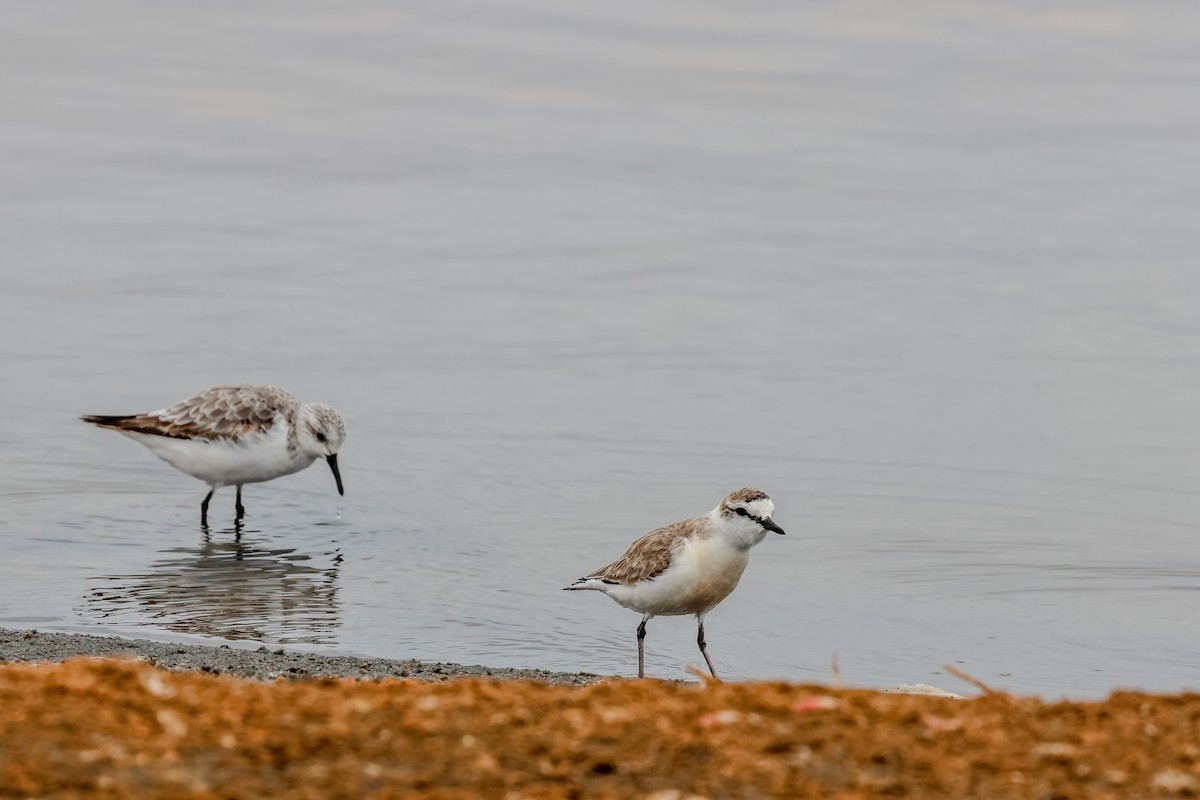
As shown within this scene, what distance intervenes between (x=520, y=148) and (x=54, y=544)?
45.5 ft

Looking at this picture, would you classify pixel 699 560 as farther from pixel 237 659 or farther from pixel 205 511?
pixel 205 511

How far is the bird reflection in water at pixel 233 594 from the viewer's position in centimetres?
1115

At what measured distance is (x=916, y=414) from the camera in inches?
662

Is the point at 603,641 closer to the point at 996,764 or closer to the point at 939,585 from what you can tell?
the point at 939,585

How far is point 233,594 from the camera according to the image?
12023 mm

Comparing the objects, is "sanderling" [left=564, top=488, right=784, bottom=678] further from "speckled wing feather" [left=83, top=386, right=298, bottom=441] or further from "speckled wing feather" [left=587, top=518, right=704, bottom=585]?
"speckled wing feather" [left=83, top=386, right=298, bottom=441]

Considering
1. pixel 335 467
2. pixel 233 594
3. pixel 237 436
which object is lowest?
pixel 233 594

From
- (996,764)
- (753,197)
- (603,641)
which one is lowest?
(603,641)

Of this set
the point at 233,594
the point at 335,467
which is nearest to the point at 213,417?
the point at 335,467

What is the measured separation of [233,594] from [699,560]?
341 cm

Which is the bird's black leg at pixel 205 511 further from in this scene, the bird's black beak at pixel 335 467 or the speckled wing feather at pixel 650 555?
the speckled wing feather at pixel 650 555

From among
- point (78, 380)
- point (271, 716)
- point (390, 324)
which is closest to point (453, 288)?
point (390, 324)

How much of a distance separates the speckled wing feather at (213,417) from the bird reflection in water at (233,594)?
43.8 inches

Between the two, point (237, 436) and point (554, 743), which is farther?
point (237, 436)
